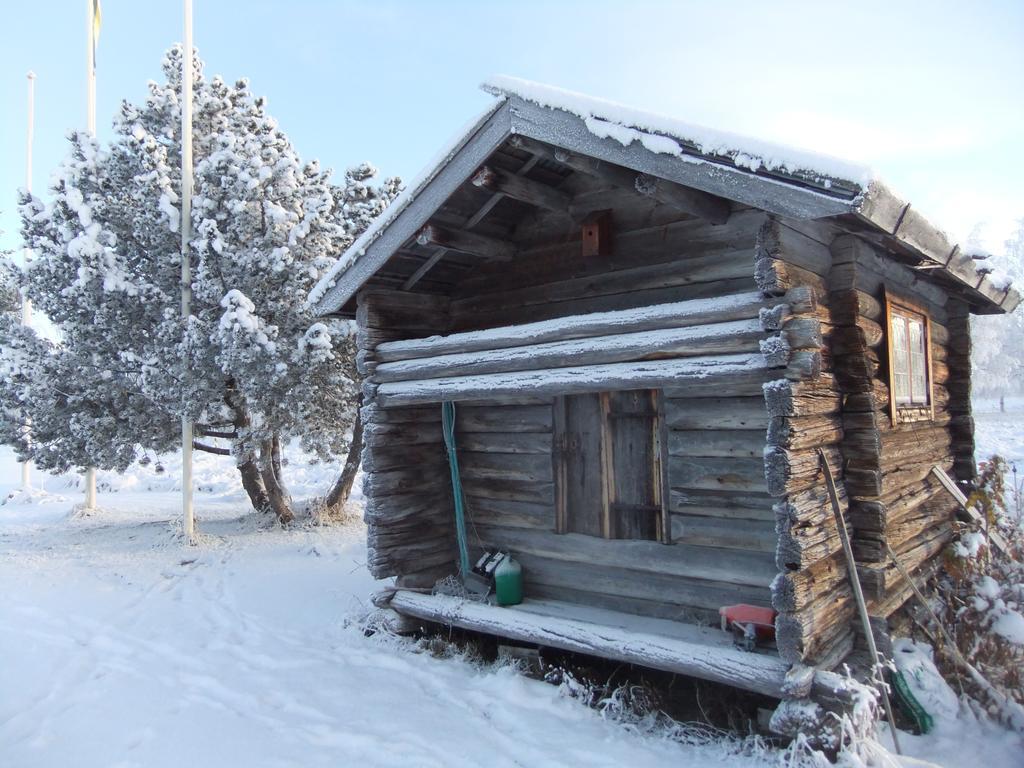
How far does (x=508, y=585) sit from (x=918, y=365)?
477 centimetres

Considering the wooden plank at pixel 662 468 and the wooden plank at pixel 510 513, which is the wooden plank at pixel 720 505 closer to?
the wooden plank at pixel 662 468

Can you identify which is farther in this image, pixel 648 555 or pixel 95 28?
pixel 95 28

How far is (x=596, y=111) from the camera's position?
4.90 m

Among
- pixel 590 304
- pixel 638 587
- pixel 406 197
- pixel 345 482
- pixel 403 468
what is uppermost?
pixel 406 197

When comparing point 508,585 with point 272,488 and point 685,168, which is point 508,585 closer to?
point 685,168

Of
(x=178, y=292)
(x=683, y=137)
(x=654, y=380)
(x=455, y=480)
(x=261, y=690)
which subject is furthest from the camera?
(x=178, y=292)

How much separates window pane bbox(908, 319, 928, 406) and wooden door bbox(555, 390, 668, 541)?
277cm

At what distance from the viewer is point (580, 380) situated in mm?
5266

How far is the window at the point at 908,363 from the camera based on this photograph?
19.4 feet

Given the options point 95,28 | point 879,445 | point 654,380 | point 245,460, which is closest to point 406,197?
point 654,380

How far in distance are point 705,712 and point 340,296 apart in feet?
16.1

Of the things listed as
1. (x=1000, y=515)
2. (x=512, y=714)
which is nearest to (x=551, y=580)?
(x=512, y=714)

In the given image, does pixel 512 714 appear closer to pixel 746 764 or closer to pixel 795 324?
pixel 746 764

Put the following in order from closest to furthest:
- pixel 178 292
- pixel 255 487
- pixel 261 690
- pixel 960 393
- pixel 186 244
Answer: pixel 261 690, pixel 960 393, pixel 186 244, pixel 178 292, pixel 255 487
